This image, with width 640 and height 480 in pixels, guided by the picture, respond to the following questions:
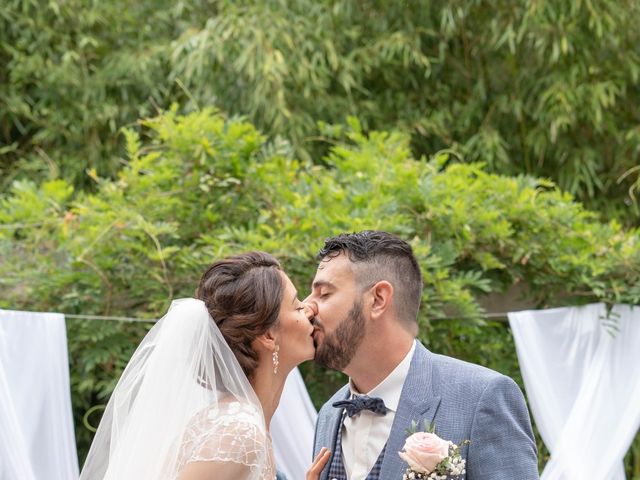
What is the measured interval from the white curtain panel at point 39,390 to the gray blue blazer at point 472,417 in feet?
5.69

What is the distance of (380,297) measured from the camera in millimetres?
2773

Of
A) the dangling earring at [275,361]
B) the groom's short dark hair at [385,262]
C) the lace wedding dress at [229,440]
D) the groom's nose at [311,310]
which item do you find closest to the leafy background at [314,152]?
the groom's short dark hair at [385,262]

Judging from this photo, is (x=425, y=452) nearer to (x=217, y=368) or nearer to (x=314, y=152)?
(x=217, y=368)

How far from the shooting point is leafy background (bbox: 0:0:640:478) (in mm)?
4340

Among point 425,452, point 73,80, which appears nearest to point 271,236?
point 425,452

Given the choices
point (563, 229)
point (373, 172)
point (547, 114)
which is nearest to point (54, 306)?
point (373, 172)

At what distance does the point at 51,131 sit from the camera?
6.49 m

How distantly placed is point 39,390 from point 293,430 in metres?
1.04

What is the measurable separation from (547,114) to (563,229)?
→ 155 centimetres

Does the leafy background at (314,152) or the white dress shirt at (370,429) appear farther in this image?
the leafy background at (314,152)

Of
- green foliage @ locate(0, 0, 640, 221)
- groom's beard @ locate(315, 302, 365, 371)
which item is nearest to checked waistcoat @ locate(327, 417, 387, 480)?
groom's beard @ locate(315, 302, 365, 371)

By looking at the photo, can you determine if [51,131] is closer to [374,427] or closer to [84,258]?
[84,258]

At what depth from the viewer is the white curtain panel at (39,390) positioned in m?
3.81

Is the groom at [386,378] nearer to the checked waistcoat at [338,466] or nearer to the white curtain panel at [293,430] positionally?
the checked waistcoat at [338,466]
